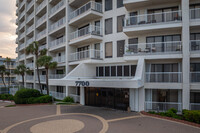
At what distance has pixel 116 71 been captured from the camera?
1917 centimetres

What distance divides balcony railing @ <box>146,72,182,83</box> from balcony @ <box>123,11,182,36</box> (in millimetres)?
4855

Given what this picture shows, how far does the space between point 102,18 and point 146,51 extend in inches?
327

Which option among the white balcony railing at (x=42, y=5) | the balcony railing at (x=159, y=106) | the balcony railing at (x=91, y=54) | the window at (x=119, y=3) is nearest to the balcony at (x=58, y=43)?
the balcony railing at (x=91, y=54)

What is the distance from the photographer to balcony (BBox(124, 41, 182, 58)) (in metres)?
15.2

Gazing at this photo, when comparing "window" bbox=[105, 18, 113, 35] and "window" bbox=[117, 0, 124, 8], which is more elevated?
"window" bbox=[117, 0, 124, 8]

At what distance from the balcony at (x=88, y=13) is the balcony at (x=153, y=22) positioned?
15.9 feet

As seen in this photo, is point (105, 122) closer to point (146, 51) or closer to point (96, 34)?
point (146, 51)

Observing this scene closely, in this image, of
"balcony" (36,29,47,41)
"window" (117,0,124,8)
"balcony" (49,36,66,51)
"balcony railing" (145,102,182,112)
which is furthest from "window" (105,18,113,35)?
"balcony" (36,29,47,41)

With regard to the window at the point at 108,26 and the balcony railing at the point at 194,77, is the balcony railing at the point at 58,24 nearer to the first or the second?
the window at the point at 108,26

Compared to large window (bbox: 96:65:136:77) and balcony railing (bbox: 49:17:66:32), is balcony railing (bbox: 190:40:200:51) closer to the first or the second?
large window (bbox: 96:65:136:77)

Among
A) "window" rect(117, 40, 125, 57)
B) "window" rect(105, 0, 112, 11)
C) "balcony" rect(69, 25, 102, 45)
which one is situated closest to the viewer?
"window" rect(117, 40, 125, 57)

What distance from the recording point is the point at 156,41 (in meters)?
16.7

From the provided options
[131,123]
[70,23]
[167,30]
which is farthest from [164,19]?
[70,23]

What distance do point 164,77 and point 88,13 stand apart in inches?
502
